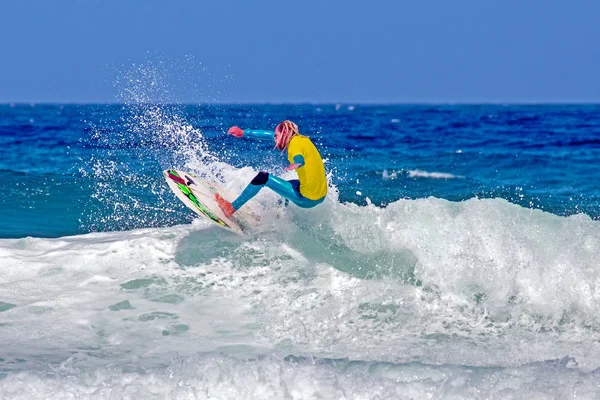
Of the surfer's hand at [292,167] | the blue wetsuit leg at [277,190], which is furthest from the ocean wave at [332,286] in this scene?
the surfer's hand at [292,167]

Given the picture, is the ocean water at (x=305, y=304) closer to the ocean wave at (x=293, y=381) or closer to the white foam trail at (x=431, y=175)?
the ocean wave at (x=293, y=381)

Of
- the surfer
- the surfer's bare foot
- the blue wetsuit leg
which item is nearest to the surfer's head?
the surfer

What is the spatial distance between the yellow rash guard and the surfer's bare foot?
3.15 ft

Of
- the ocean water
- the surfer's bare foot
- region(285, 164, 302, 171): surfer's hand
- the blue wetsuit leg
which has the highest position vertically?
region(285, 164, 302, 171): surfer's hand

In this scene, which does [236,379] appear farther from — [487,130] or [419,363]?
[487,130]

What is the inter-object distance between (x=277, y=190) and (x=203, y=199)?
107 centimetres

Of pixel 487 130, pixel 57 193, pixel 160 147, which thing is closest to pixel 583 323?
pixel 57 193

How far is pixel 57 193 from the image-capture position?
14.1 m

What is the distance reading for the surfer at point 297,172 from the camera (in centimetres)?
802

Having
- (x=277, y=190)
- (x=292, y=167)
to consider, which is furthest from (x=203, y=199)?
(x=292, y=167)

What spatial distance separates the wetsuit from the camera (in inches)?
316

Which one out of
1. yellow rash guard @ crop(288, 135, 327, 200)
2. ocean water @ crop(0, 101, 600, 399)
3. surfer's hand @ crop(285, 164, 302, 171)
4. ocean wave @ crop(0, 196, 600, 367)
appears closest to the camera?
ocean water @ crop(0, 101, 600, 399)

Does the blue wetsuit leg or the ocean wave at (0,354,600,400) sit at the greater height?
the blue wetsuit leg

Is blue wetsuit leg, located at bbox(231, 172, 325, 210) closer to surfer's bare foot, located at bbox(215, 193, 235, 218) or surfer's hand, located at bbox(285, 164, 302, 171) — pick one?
surfer's bare foot, located at bbox(215, 193, 235, 218)
